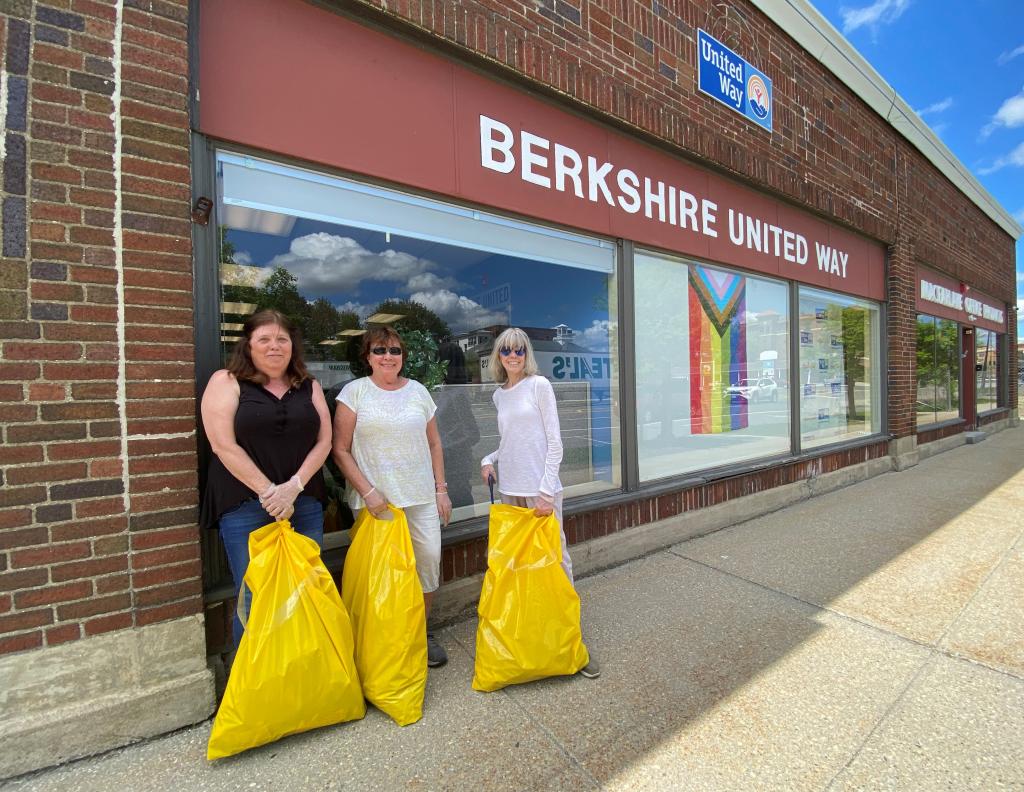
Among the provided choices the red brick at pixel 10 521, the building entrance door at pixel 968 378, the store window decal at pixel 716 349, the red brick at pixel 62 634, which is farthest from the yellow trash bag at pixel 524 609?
the building entrance door at pixel 968 378

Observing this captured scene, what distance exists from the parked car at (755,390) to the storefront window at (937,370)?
450 centimetres

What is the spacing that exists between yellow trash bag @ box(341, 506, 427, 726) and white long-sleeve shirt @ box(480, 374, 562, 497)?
707 mm

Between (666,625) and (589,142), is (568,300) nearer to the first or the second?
(589,142)

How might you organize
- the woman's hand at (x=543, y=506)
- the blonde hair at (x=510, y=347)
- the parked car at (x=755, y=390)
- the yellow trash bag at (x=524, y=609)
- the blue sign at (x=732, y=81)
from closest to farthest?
the yellow trash bag at (x=524, y=609) < the woman's hand at (x=543, y=506) < the blonde hair at (x=510, y=347) < the blue sign at (x=732, y=81) < the parked car at (x=755, y=390)

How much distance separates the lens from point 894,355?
771cm

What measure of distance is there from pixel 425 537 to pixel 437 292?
5.90 ft

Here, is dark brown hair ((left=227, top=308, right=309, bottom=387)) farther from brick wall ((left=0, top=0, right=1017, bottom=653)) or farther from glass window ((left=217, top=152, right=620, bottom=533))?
glass window ((left=217, top=152, right=620, bottom=533))

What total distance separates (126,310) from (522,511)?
191 cm

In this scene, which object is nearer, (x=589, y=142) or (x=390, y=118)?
(x=390, y=118)

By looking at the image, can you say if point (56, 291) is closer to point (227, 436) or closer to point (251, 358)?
point (251, 358)

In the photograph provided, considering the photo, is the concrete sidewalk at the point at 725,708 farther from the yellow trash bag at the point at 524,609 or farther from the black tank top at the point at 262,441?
the black tank top at the point at 262,441

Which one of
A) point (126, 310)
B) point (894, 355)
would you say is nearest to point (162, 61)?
point (126, 310)

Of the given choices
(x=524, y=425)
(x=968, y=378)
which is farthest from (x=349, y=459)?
(x=968, y=378)

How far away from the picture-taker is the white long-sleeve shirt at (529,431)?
2.73m
